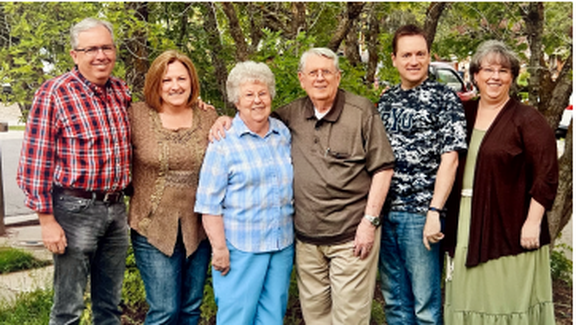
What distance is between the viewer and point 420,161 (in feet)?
9.55

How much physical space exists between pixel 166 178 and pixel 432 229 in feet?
4.82

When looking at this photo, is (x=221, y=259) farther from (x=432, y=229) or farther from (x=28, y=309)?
(x=28, y=309)

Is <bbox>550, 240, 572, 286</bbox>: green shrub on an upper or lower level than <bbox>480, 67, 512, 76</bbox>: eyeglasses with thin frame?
lower

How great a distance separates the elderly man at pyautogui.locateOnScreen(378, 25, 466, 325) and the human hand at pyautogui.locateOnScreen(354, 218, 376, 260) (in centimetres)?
20

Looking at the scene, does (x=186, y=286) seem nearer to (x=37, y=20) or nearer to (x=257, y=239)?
(x=257, y=239)

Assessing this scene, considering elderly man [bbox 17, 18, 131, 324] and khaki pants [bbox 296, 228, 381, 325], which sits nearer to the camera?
elderly man [bbox 17, 18, 131, 324]

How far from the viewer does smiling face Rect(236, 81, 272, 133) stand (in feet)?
9.32

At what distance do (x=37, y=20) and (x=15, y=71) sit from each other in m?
0.78

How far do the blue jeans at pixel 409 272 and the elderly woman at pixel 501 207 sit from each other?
115 mm

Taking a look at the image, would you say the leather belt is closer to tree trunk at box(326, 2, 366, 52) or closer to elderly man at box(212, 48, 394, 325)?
elderly man at box(212, 48, 394, 325)

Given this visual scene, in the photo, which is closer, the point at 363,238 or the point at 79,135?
the point at 79,135

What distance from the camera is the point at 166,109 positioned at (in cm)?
297

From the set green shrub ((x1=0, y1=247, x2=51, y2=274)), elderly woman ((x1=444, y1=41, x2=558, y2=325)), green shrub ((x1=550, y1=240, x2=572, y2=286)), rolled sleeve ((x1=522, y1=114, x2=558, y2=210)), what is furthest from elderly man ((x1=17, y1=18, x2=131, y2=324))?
green shrub ((x1=550, y1=240, x2=572, y2=286))

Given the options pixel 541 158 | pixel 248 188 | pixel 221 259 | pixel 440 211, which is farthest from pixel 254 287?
pixel 541 158
